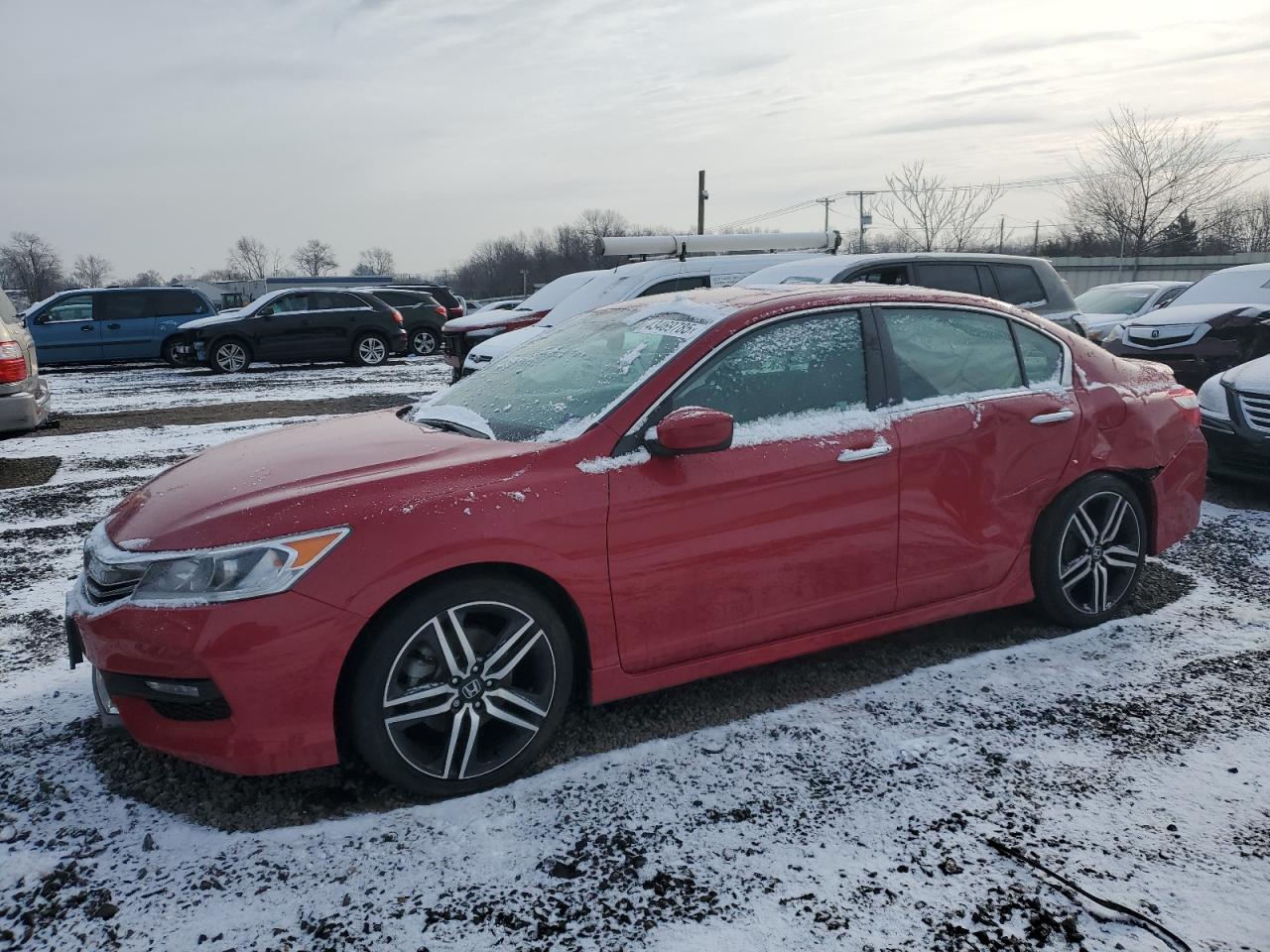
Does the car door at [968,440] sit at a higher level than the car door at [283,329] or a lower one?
lower

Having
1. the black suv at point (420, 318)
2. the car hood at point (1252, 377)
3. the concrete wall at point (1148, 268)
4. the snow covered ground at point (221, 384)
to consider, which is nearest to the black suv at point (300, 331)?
the snow covered ground at point (221, 384)

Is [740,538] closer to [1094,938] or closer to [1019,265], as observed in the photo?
[1094,938]

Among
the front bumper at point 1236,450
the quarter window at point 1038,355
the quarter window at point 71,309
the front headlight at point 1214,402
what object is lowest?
the front bumper at point 1236,450

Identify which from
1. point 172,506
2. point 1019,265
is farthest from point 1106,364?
point 1019,265

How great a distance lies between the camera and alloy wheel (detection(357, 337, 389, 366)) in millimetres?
18125

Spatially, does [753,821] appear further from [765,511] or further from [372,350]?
[372,350]

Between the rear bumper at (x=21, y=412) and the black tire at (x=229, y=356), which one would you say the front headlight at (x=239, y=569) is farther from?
the black tire at (x=229, y=356)

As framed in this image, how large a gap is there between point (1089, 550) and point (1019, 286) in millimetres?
5409

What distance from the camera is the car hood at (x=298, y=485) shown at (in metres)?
2.60

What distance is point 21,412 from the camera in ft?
23.5

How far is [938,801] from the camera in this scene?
105 inches

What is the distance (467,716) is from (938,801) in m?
1.45

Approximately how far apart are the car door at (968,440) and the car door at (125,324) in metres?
18.6

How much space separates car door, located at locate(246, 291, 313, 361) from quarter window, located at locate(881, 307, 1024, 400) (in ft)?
52.2
